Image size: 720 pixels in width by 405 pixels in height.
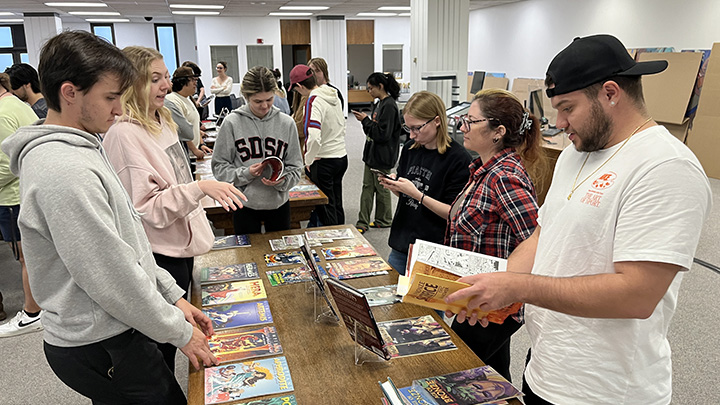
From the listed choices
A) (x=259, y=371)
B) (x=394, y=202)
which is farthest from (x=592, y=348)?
(x=394, y=202)

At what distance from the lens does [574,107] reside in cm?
121

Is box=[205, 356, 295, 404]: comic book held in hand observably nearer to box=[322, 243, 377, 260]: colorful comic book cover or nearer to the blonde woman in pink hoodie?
the blonde woman in pink hoodie

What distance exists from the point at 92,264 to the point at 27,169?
28 cm

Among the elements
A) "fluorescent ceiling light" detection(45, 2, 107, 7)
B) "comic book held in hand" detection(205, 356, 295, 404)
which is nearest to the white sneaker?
"comic book held in hand" detection(205, 356, 295, 404)

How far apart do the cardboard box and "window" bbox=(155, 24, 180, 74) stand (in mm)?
14491

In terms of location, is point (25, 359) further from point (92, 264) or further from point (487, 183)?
point (487, 183)

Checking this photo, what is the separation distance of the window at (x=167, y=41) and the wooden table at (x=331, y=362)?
16.8 meters

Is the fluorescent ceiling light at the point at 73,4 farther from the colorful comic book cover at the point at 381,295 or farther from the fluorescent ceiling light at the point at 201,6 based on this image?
the colorful comic book cover at the point at 381,295

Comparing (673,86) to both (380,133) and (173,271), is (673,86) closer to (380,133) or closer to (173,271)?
(380,133)

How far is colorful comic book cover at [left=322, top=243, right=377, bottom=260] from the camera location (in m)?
2.40

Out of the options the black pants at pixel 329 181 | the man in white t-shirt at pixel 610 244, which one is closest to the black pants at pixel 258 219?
the black pants at pixel 329 181

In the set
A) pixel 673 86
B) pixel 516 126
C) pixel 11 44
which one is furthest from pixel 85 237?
pixel 11 44

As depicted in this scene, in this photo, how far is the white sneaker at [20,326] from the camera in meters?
3.29

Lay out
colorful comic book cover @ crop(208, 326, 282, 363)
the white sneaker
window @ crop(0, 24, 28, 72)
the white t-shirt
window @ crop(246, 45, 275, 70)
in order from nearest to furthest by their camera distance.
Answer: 1. the white t-shirt
2. colorful comic book cover @ crop(208, 326, 282, 363)
3. the white sneaker
4. window @ crop(246, 45, 275, 70)
5. window @ crop(0, 24, 28, 72)
